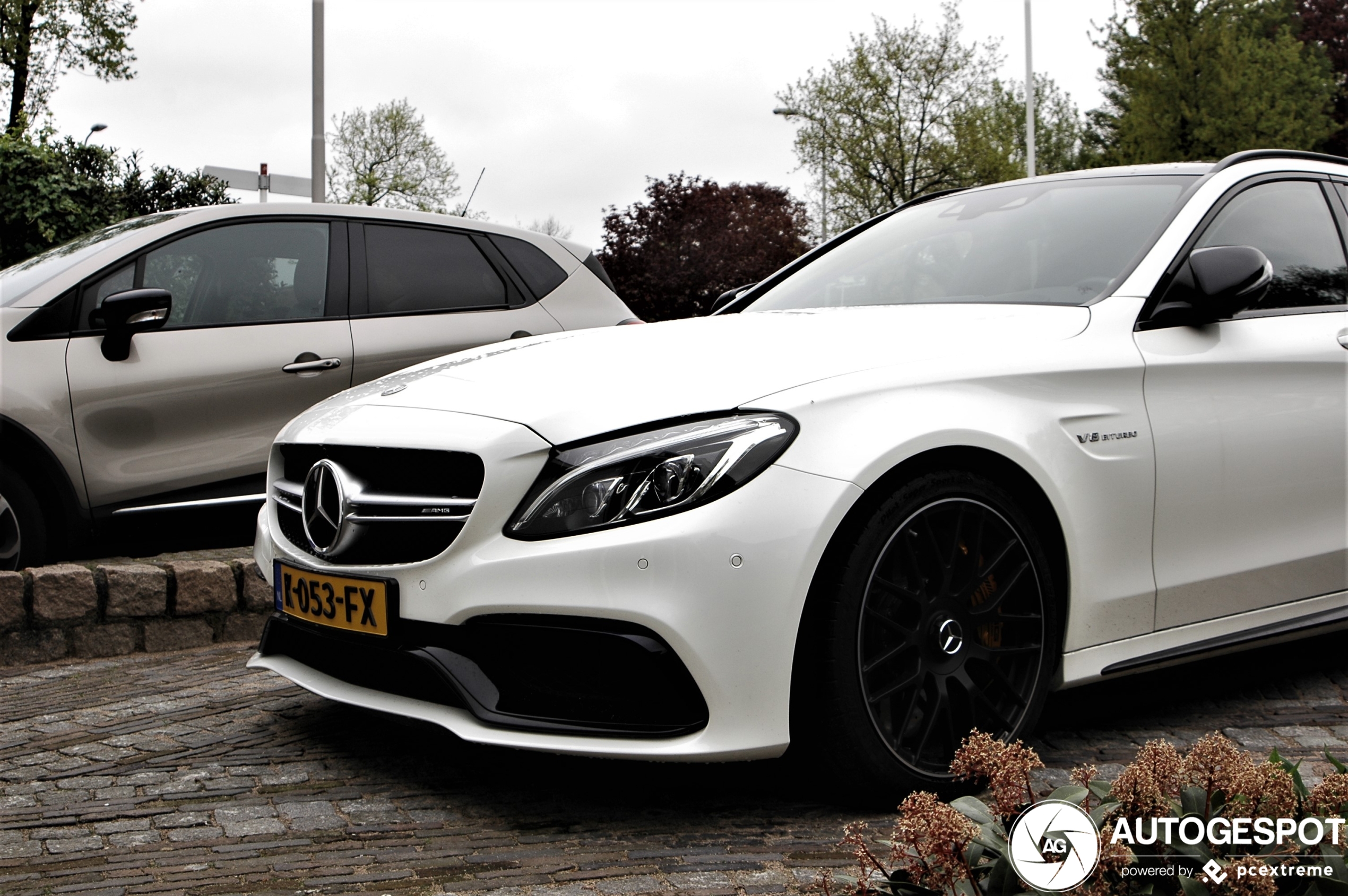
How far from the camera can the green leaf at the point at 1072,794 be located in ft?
6.78

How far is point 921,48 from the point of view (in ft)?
130

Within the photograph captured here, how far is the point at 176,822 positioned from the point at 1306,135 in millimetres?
37039

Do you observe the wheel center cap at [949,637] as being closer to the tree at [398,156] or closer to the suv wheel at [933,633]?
the suv wheel at [933,633]

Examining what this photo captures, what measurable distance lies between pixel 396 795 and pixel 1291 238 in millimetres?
3294

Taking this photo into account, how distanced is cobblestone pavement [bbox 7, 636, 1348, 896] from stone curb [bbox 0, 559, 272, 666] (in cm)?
39

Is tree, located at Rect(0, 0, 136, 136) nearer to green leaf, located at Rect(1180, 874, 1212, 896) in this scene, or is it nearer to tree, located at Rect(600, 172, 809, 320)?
tree, located at Rect(600, 172, 809, 320)

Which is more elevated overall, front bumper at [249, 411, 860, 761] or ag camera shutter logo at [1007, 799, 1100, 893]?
front bumper at [249, 411, 860, 761]

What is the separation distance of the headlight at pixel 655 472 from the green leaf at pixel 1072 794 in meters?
0.96

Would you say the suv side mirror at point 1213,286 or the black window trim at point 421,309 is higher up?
the black window trim at point 421,309

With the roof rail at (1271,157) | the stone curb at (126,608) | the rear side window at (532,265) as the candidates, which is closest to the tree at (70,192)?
the rear side window at (532,265)

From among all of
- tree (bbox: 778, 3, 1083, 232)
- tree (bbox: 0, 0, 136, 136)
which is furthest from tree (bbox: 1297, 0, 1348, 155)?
tree (bbox: 0, 0, 136, 136)

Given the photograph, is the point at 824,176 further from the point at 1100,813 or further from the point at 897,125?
the point at 1100,813

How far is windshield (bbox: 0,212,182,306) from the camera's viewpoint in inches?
213

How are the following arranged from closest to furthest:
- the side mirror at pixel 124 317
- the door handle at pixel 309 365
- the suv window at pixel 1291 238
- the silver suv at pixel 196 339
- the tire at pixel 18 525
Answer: the suv window at pixel 1291 238 < the tire at pixel 18 525 < the silver suv at pixel 196 339 < the side mirror at pixel 124 317 < the door handle at pixel 309 365
